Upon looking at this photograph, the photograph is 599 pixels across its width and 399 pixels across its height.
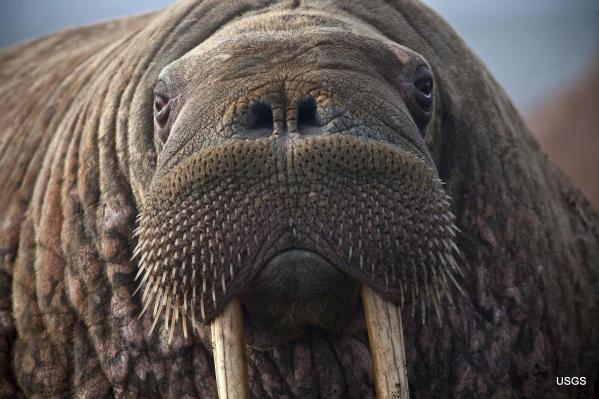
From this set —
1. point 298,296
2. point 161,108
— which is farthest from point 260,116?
point 161,108

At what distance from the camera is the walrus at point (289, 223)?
3775mm

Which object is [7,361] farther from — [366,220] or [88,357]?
[366,220]

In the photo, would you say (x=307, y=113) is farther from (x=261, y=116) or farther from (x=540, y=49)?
(x=540, y=49)

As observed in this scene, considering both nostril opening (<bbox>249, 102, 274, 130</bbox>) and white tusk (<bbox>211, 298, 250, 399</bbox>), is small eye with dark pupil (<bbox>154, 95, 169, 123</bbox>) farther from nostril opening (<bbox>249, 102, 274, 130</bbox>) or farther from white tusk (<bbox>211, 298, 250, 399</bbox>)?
white tusk (<bbox>211, 298, 250, 399</bbox>)

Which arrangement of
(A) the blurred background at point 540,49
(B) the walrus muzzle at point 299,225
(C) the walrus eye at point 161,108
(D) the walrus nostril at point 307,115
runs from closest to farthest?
1. (B) the walrus muzzle at point 299,225
2. (D) the walrus nostril at point 307,115
3. (C) the walrus eye at point 161,108
4. (A) the blurred background at point 540,49

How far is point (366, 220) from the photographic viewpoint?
147 inches

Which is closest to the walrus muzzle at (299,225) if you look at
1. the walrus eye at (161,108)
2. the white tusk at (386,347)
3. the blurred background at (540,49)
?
the white tusk at (386,347)

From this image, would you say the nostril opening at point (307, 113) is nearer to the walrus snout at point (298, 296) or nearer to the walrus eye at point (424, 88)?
the walrus snout at point (298, 296)

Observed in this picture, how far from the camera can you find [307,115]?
12.8 feet

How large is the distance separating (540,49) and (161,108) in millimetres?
19234

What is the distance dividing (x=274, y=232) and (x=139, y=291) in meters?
1.35

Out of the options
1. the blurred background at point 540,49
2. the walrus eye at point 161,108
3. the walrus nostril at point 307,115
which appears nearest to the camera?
the walrus nostril at point 307,115

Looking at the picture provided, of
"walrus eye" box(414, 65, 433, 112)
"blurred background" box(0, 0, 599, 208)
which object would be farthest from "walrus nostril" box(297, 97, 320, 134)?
"blurred background" box(0, 0, 599, 208)

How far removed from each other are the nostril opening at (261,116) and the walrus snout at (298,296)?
545 millimetres
